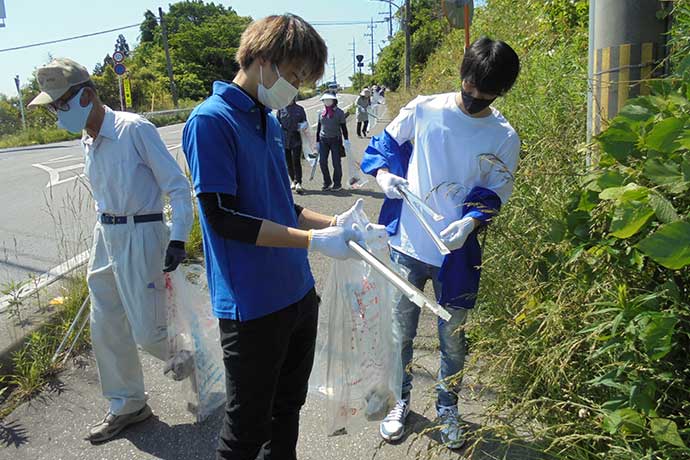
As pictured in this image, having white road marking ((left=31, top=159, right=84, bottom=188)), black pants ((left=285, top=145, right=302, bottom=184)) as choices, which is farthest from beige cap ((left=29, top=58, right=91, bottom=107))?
white road marking ((left=31, top=159, right=84, bottom=188))

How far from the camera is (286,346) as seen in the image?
1.91m

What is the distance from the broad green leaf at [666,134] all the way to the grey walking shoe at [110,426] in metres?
2.64

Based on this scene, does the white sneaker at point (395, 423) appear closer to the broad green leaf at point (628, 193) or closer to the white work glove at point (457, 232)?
the white work glove at point (457, 232)

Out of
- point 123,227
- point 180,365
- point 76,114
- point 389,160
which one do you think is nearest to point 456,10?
point 389,160

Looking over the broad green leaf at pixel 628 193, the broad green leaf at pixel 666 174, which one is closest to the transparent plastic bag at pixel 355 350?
the broad green leaf at pixel 628 193

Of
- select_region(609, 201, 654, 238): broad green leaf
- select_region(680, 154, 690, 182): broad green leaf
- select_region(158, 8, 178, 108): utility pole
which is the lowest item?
select_region(609, 201, 654, 238): broad green leaf

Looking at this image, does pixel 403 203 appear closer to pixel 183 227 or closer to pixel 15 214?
pixel 183 227

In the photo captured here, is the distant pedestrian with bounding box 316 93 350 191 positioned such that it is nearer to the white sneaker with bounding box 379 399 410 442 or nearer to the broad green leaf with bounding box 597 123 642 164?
the white sneaker with bounding box 379 399 410 442

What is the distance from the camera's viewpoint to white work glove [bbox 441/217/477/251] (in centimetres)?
221

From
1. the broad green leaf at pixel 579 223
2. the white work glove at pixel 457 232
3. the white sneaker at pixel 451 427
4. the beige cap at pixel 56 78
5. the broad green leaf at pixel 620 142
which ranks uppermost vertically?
the beige cap at pixel 56 78

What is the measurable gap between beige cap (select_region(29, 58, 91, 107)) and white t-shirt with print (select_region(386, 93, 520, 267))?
160 cm

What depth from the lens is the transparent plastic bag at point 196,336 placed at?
8.86 ft

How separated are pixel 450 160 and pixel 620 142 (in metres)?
→ 0.83

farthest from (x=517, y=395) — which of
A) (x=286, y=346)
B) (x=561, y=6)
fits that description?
(x=561, y=6)
